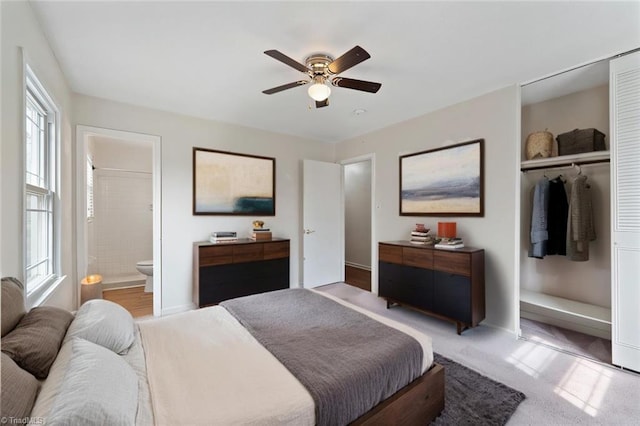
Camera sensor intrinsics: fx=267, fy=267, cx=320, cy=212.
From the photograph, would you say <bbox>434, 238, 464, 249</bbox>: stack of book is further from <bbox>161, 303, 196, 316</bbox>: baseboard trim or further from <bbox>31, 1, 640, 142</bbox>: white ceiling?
<bbox>161, 303, 196, 316</bbox>: baseboard trim

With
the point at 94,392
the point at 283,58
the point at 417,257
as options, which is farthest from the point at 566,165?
the point at 94,392

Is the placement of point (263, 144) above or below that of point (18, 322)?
above

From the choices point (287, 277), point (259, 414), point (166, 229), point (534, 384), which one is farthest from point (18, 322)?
point (534, 384)

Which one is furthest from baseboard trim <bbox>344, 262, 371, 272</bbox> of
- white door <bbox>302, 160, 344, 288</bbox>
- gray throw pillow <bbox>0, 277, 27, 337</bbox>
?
gray throw pillow <bbox>0, 277, 27, 337</bbox>

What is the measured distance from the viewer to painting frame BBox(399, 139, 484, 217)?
2945 millimetres

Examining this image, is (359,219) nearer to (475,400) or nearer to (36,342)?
(475,400)

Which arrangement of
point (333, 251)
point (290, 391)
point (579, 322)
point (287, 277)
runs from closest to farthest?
point (290, 391) < point (579, 322) < point (287, 277) < point (333, 251)

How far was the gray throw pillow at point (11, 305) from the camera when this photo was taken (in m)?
1.07

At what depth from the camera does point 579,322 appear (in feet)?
8.64

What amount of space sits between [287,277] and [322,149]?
7.56 feet

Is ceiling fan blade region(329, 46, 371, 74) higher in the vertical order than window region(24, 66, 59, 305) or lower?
higher

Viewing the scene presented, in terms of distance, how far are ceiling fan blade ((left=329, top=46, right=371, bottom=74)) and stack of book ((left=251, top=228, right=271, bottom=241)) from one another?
2.33m

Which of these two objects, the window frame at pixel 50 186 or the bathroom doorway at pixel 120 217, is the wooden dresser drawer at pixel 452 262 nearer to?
the window frame at pixel 50 186

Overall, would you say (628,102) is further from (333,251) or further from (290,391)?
(333,251)
